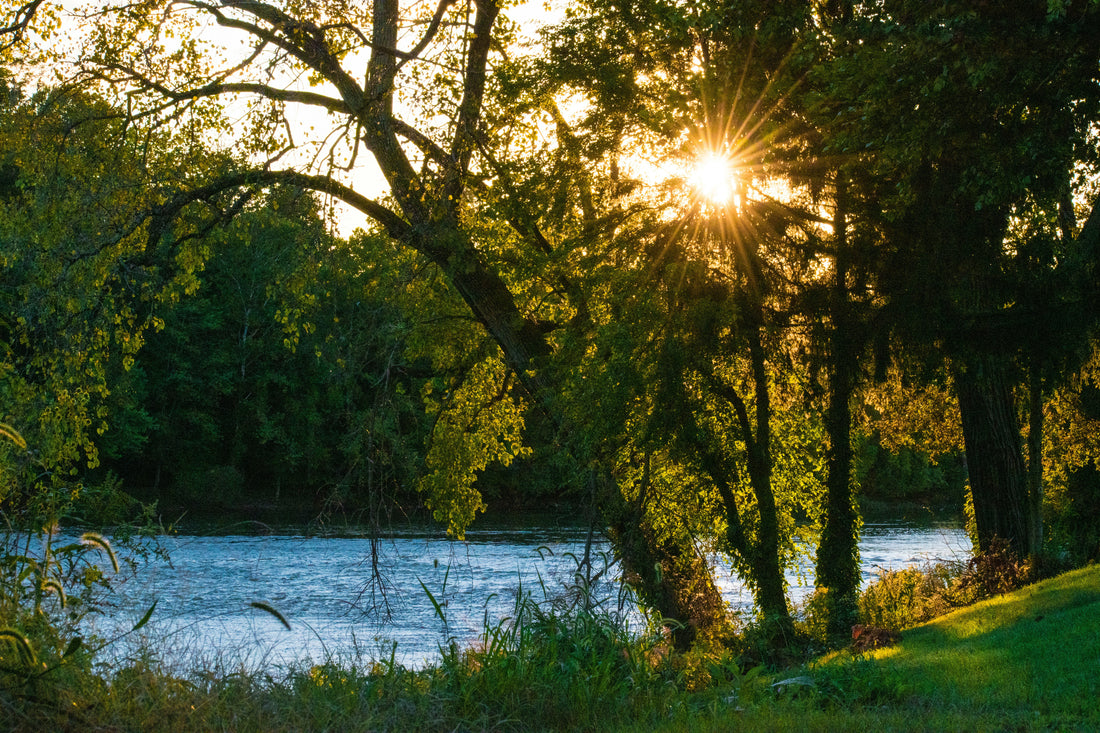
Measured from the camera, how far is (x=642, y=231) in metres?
14.0

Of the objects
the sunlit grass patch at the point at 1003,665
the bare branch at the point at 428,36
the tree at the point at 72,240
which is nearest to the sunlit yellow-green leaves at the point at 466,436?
the tree at the point at 72,240

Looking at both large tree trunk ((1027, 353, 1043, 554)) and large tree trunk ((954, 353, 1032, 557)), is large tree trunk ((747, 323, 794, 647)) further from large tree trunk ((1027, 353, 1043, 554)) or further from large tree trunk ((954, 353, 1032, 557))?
large tree trunk ((1027, 353, 1043, 554))

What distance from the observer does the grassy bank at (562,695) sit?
5.30 metres

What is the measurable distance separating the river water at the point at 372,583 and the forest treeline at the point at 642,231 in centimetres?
196

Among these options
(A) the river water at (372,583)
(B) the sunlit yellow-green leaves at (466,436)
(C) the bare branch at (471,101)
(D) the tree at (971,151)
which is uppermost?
(C) the bare branch at (471,101)

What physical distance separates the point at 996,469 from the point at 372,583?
10.1 meters

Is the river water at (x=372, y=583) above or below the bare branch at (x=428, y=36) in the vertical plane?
below

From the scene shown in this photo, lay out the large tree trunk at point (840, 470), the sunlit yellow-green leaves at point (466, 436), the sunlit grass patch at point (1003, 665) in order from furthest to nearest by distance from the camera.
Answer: the sunlit yellow-green leaves at point (466, 436) → the large tree trunk at point (840, 470) → the sunlit grass patch at point (1003, 665)

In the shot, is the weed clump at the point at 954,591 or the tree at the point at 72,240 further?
the weed clump at the point at 954,591

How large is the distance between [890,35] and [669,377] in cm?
451

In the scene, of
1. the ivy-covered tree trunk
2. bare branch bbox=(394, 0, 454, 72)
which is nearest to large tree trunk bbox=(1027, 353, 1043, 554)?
the ivy-covered tree trunk

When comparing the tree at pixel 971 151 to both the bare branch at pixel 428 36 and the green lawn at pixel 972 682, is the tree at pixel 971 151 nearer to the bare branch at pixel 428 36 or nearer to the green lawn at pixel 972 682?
the green lawn at pixel 972 682

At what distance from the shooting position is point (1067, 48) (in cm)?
1011

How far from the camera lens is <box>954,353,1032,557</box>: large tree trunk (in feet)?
53.5
